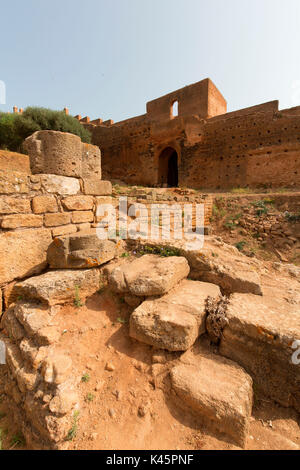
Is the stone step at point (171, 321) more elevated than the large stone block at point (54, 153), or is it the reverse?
the large stone block at point (54, 153)

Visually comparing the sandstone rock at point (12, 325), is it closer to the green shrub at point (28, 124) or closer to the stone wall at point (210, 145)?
the stone wall at point (210, 145)

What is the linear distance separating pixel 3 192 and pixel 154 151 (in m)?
11.8

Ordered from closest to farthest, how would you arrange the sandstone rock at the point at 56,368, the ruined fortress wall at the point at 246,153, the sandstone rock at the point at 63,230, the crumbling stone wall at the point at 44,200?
the sandstone rock at the point at 56,368 < the crumbling stone wall at the point at 44,200 < the sandstone rock at the point at 63,230 < the ruined fortress wall at the point at 246,153

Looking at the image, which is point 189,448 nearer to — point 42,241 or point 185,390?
point 185,390

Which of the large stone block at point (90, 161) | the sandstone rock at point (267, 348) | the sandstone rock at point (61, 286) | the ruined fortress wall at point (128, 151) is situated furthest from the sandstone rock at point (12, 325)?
the ruined fortress wall at point (128, 151)

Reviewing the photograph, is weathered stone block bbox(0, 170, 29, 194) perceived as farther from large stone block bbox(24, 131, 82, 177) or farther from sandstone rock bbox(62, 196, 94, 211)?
sandstone rock bbox(62, 196, 94, 211)

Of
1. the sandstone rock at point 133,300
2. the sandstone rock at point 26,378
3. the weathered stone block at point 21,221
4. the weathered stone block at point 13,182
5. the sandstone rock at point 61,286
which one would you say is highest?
the weathered stone block at point 13,182

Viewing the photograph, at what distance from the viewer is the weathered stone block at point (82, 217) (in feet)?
10.3

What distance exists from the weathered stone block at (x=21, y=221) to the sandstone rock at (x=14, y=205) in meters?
0.06

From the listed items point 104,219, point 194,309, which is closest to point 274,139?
point 104,219

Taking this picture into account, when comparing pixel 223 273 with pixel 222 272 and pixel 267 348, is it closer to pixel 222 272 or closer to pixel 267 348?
pixel 222 272

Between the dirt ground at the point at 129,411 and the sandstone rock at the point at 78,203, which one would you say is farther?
the sandstone rock at the point at 78,203

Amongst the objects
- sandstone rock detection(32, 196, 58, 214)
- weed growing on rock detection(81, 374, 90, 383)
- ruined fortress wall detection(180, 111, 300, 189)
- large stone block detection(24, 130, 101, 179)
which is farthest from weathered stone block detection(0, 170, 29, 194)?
ruined fortress wall detection(180, 111, 300, 189)

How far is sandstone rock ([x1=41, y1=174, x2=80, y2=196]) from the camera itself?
2778 millimetres
